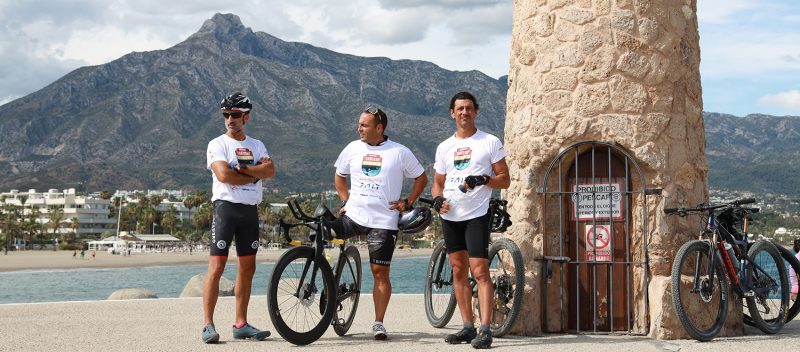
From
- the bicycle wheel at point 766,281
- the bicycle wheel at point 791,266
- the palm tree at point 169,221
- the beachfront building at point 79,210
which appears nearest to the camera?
the bicycle wheel at point 766,281

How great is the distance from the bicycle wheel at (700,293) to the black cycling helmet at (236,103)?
360cm

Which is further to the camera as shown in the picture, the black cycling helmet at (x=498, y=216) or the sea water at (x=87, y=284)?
the sea water at (x=87, y=284)

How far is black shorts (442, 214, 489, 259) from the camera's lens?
6902mm

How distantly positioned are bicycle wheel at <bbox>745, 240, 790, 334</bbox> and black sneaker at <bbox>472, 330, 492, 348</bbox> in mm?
A: 2503

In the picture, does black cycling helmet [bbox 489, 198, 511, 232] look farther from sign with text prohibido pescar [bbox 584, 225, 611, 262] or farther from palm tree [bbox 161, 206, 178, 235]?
palm tree [bbox 161, 206, 178, 235]

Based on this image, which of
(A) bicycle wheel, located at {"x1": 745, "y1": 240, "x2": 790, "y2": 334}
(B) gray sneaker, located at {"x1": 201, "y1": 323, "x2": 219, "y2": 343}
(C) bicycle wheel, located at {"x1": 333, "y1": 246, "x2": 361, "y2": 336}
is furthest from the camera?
(A) bicycle wheel, located at {"x1": 745, "y1": 240, "x2": 790, "y2": 334}

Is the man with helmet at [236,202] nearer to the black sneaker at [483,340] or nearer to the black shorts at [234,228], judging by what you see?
the black shorts at [234,228]

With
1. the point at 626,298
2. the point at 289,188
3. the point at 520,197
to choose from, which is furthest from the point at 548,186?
the point at 289,188

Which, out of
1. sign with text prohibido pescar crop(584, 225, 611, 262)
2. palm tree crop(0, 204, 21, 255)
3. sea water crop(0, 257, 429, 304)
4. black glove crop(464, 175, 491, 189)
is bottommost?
sea water crop(0, 257, 429, 304)

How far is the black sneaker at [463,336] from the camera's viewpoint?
22.9ft

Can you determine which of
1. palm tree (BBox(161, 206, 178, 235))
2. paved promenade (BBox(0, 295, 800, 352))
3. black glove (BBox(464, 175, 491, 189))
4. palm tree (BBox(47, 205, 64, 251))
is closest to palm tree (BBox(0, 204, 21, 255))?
palm tree (BBox(47, 205, 64, 251))

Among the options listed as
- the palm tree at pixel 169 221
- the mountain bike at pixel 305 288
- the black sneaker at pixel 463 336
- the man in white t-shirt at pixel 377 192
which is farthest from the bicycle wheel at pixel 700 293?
the palm tree at pixel 169 221

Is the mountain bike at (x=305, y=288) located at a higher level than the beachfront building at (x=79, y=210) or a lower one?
lower

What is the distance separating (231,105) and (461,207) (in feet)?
6.57
